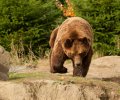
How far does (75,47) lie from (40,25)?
8.18 meters

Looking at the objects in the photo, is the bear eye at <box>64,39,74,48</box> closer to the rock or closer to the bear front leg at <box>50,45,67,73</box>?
the bear front leg at <box>50,45,67,73</box>

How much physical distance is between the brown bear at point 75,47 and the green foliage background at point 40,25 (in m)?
6.84

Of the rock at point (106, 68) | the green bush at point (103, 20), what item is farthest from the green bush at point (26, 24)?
the rock at point (106, 68)

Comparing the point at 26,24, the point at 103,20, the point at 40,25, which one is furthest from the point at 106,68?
the point at 26,24

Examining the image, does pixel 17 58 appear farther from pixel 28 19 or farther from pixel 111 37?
pixel 111 37

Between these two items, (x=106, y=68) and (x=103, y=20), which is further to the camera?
(x=103, y=20)

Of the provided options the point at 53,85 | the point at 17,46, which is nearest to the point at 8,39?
the point at 17,46

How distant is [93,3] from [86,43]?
812cm

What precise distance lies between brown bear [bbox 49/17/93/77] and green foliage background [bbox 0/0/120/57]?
6.84 metres

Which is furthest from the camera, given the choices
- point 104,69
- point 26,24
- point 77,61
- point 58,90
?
point 26,24

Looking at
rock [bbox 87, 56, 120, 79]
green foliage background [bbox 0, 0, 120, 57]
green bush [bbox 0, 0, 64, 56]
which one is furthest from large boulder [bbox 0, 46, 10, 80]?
green foliage background [bbox 0, 0, 120, 57]

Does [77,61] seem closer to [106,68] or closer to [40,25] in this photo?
[106,68]

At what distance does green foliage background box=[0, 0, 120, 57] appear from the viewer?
17.2m

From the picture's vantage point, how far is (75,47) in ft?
31.3
